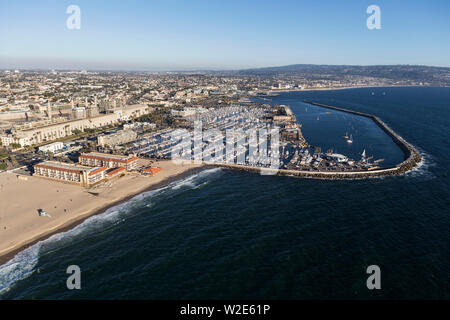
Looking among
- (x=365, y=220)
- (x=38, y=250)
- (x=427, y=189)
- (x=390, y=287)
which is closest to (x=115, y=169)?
(x=38, y=250)

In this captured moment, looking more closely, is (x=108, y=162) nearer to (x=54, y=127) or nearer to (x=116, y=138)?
(x=116, y=138)

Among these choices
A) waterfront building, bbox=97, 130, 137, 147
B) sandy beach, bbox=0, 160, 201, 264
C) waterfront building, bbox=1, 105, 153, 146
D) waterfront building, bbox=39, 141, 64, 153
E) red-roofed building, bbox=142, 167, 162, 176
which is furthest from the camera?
waterfront building, bbox=97, 130, 137, 147

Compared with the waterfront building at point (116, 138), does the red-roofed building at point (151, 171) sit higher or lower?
lower

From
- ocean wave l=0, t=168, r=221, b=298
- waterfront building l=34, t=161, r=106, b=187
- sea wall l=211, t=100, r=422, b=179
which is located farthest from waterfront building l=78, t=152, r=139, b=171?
sea wall l=211, t=100, r=422, b=179

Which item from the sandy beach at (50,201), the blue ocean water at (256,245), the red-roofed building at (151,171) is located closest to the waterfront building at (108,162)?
the sandy beach at (50,201)

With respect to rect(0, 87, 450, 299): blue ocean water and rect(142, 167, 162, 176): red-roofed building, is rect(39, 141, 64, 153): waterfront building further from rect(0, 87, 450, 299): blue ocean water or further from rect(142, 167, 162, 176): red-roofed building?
rect(0, 87, 450, 299): blue ocean water

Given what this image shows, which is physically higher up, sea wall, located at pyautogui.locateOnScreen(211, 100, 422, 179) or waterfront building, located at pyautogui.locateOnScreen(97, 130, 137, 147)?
waterfront building, located at pyautogui.locateOnScreen(97, 130, 137, 147)

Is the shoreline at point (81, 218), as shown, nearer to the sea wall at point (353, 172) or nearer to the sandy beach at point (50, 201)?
the sandy beach at point (50, 201)
